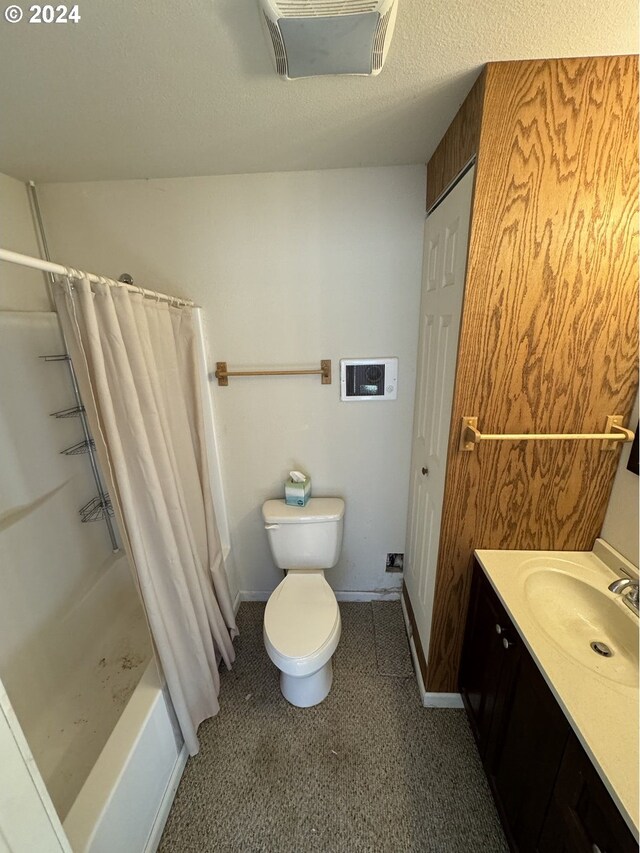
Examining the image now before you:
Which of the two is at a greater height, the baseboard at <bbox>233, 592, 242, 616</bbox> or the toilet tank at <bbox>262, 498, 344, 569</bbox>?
the toilet tank at <bbox>262, 498, 344, 569</bbox>

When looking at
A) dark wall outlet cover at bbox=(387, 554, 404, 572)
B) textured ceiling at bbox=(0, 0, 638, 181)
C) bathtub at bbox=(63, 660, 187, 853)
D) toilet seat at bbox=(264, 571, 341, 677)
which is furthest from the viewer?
dark wall outlet cover at bbox=(387, 554, 404, 572)

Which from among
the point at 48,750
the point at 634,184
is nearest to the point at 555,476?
the point at 634,184

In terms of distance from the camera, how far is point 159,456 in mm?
1119

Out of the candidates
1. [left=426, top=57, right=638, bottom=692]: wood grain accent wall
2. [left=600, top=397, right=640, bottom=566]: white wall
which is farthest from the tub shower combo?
[left=600, top=397, right=640, bottom=566]: white wall

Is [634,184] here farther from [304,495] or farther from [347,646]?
[347,646]

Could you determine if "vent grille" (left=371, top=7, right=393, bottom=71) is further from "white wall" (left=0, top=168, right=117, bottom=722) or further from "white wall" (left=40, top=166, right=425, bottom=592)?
"white wall" (left=0, top=168, right=117, bottom=722)

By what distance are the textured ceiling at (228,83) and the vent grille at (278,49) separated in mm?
42

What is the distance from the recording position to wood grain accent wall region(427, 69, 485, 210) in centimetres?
93

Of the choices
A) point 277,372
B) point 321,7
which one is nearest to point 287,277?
point 277,372

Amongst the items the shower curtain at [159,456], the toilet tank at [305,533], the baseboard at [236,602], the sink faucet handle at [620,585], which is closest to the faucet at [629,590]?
the sink faucet handle at [620,585]

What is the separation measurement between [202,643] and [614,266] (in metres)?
1.94

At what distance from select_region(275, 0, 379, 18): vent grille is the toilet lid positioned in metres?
1.88

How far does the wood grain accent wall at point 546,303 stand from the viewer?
0.89m

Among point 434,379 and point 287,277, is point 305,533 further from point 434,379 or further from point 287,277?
point 287,277
